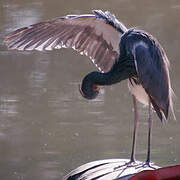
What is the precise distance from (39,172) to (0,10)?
12.9 ft

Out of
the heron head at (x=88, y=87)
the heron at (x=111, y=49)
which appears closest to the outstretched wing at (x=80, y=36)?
the heron at (x=111, y=49)

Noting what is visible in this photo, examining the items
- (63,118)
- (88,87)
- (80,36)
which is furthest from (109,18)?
(63,118)

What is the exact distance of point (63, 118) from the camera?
5004mm

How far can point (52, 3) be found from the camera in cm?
795

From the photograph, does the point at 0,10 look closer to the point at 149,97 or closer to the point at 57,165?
the point at 57,165

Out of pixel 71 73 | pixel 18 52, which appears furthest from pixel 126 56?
pixel 18 52

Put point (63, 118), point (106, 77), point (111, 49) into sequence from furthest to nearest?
point (63, 118) < point (111, 49) < point (106, 77)

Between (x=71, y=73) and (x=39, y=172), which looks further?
(x=71, y=73)

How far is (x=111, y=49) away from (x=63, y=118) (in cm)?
150

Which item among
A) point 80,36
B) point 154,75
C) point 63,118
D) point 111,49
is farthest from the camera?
point 63,118

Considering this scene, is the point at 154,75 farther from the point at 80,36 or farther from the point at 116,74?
the point at 80,36

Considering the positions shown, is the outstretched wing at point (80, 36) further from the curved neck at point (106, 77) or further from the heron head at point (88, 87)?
the heron head at point (88, 87)

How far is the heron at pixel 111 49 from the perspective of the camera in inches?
124

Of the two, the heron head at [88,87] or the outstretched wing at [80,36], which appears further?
the outstretched wing at [80,36]
